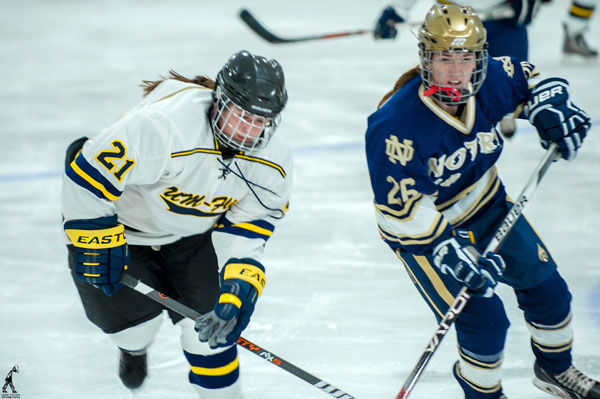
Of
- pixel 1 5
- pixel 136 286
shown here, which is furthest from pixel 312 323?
pixel 1 5

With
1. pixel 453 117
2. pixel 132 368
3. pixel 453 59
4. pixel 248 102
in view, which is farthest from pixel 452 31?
pixel 132 368

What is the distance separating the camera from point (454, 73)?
2.05m

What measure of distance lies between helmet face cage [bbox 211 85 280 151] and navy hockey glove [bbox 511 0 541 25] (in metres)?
1.94

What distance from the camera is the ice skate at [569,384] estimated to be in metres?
2.35

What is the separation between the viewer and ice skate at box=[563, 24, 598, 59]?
563cm

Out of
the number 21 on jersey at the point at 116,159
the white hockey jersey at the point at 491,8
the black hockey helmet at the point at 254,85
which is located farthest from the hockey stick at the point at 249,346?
the white hockey jersey at the point at 491,8

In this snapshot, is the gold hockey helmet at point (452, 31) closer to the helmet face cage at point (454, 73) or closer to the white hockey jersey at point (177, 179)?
the helmet face cage at point (454, 73)

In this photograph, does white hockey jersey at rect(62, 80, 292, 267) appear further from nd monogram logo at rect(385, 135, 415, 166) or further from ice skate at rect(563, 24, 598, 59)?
ice skate at rect(563, 24, 598, 59)

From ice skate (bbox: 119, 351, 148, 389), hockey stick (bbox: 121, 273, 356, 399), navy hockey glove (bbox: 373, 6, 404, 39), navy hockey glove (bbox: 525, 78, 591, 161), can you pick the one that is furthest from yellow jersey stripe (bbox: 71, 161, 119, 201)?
navy hockey glove (bbox: 373, 6, 404, 39)

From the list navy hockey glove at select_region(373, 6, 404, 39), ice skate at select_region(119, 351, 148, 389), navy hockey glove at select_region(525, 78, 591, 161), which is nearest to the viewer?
navy hockey glove at select_region(525, 78, 591, 161)

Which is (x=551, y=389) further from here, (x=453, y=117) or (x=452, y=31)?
(x=452, y=31)

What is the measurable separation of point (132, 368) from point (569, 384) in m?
1.32

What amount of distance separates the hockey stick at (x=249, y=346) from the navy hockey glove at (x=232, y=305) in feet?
0.29

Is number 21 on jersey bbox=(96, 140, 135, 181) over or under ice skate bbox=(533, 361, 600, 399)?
over
